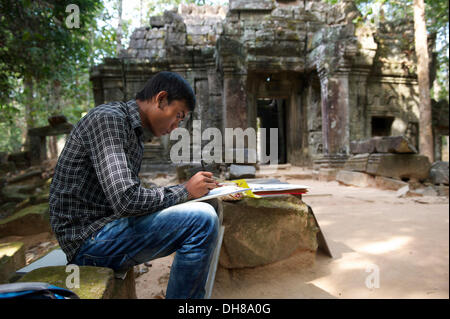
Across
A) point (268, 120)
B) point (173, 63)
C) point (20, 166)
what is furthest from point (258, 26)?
point (20, 166)

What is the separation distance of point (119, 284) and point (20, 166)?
33.4 feet

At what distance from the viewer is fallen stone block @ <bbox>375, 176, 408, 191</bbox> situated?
203 inches

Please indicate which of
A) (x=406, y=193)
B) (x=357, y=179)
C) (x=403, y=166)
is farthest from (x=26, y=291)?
(x=403, y=166)

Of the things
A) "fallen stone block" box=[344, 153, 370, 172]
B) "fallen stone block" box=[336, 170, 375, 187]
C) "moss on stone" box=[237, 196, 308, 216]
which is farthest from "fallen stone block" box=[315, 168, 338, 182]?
"moss on stone" box=[237, 196, 308, 216]

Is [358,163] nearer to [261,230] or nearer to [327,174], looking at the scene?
[327,174]

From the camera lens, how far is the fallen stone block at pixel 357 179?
573cm

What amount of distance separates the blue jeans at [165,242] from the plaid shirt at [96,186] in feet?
0.14

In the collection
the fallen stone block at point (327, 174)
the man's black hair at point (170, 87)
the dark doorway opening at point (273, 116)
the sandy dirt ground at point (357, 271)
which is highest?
the dark doorway opening at point (273, 116)

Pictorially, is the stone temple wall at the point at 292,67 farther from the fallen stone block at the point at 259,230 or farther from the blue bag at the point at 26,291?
the blue bag at the point at 26,291

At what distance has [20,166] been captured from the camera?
8.92 metres

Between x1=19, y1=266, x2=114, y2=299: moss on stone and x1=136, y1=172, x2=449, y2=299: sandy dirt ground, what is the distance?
3.37 ft

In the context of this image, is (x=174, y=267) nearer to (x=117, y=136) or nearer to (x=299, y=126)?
(x=117, y=136)

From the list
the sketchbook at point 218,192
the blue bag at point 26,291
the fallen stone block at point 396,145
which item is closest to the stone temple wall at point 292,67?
the fallen stone block at point 396,145

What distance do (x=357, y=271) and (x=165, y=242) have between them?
65.1 inches
